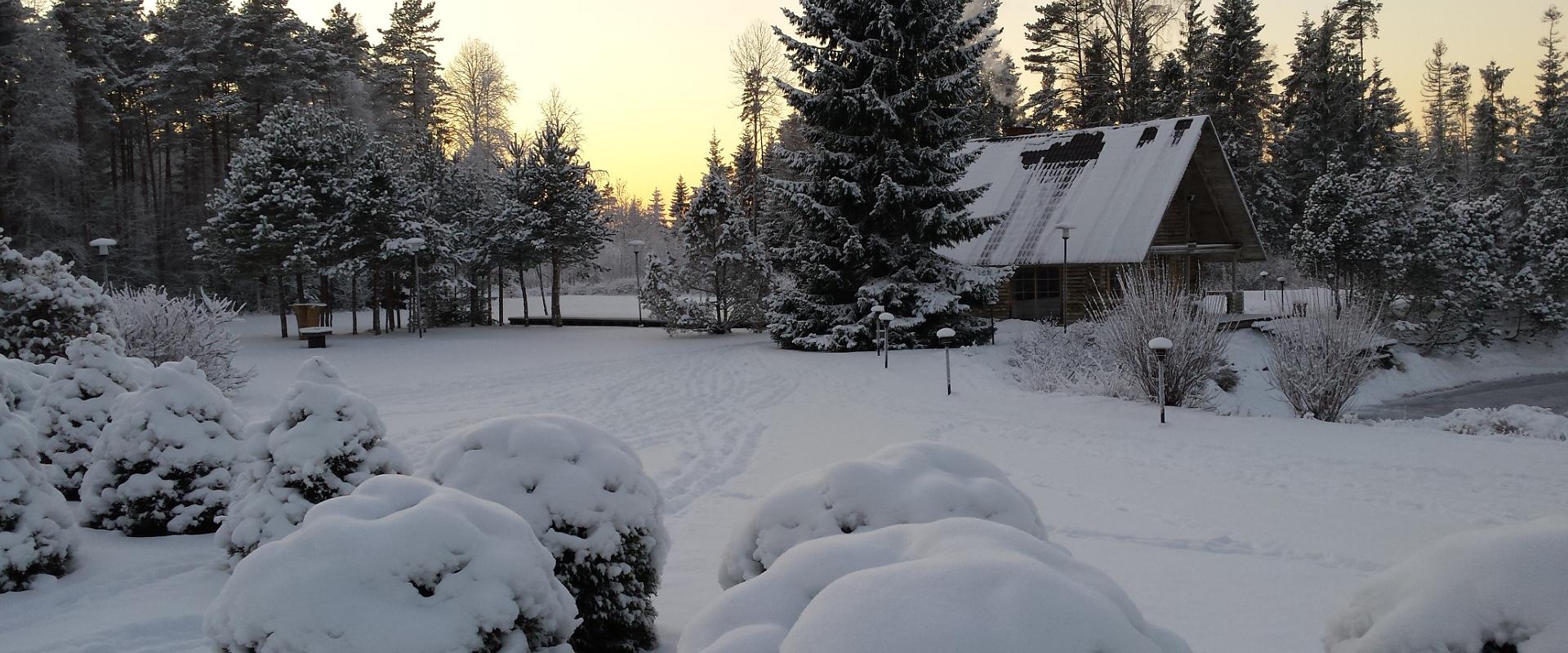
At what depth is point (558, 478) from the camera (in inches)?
142

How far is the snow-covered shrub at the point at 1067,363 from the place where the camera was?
1270cm

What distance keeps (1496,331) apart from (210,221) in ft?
128

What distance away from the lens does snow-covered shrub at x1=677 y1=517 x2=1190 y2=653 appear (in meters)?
1.64

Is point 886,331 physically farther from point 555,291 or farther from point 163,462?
point 555,291

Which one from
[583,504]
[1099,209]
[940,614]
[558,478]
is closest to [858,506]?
[583,504]

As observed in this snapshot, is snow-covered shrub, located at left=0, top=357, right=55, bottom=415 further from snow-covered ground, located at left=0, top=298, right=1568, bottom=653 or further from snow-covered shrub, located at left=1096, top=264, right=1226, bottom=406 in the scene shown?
snow-covered shrub, located at left=1096, top=264, right=1226, bottom=406

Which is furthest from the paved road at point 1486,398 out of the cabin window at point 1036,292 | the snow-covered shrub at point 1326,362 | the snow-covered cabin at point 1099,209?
the cabin window at point 1036,292

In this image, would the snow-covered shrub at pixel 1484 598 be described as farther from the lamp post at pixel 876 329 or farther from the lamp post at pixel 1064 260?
the lamp post at pixel 1064 260

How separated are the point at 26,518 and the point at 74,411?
174 centimetres

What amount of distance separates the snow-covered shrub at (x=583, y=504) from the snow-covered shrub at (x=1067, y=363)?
9.89 metres

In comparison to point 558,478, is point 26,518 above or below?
below

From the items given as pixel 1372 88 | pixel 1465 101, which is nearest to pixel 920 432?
pixel 1372 88

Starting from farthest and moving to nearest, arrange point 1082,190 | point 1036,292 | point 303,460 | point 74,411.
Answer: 1. point 1036,292
2. point 1082,190
3. point 74,411
4. point 303,460

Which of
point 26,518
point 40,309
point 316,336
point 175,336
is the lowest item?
point 26,518
